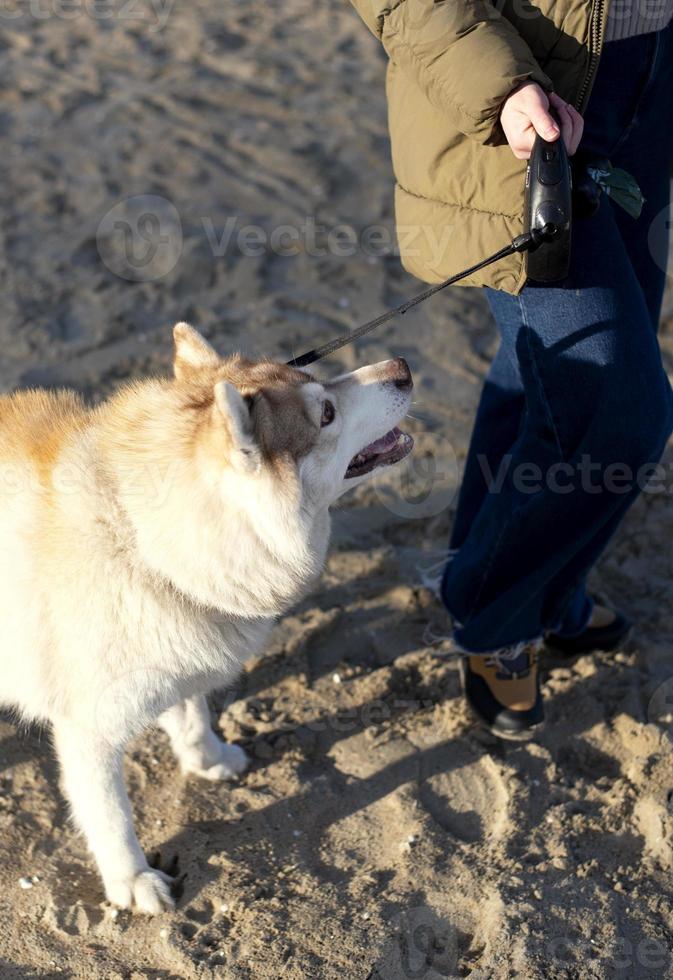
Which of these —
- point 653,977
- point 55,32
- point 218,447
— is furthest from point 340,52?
point 653,977

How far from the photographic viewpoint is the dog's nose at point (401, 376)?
8.80 ft

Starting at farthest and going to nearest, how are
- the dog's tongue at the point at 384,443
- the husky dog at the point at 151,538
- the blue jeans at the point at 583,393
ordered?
the dog's tongue at the point at 384,443 → the blue jeans at the point at 583,393 → the husky dog at the point at 151,538

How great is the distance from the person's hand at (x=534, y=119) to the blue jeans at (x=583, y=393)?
249 mm

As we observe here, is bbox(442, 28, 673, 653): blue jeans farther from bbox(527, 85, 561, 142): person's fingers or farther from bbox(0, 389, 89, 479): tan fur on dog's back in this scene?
bbox(0, 389, 89, 479): tan fur on dog's back

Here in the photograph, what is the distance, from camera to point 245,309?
5082mm

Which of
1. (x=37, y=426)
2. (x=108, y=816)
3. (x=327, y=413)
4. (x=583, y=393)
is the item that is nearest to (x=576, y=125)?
(x=583, y=393)

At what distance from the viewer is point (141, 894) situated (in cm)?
269

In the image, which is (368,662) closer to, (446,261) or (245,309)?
(446,261)

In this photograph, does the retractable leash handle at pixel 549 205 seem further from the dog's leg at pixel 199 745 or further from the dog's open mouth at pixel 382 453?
the dog's leg at pixel 199 745

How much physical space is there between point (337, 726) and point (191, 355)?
1429 mm

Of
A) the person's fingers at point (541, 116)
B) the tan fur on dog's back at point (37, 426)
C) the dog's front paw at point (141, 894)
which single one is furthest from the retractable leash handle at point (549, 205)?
the dog's front paw at point (141, 894)

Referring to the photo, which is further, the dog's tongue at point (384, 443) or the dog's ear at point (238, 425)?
the dog's tongue at point (384, 443)

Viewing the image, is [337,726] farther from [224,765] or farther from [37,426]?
[37,426]

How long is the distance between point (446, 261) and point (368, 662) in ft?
5.28
